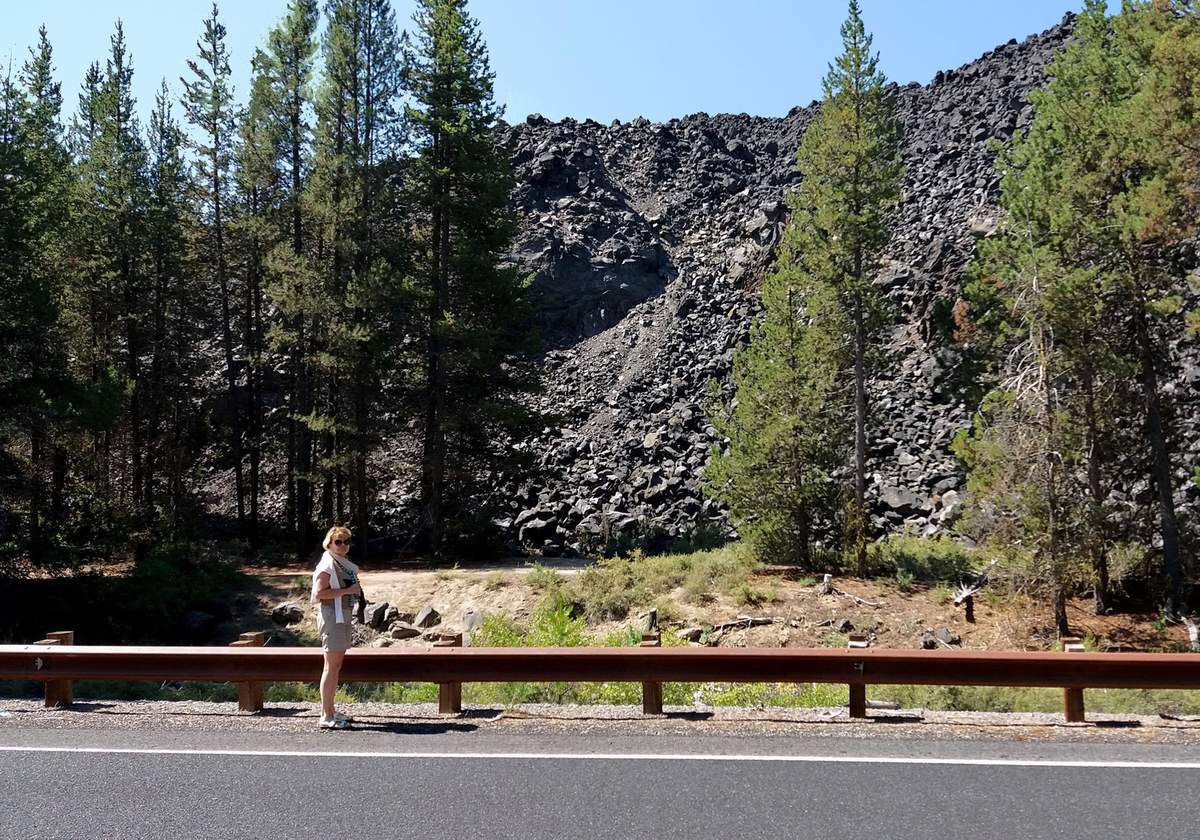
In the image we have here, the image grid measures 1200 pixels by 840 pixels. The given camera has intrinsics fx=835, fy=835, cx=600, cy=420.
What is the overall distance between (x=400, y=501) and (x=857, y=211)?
2060 centimetres

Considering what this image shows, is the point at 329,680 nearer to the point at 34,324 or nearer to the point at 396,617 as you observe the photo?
the point at 396,617

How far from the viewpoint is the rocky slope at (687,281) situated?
30234mm

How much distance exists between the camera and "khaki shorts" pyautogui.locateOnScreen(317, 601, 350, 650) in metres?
7.02

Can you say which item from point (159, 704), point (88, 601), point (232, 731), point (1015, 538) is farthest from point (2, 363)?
point (1015, 538)

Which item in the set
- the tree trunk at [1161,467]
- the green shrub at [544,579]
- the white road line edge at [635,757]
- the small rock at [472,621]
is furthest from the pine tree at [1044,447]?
the white road line edge at [635,757]

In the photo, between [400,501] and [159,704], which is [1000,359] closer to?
[159,704]

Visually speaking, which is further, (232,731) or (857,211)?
(857,211)

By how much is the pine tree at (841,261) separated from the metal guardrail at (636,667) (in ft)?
43.0

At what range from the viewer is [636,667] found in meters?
7.20

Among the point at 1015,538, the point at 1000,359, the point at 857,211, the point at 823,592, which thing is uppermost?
the point at 857,211

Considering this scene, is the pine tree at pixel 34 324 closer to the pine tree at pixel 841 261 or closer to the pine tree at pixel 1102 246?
the pine tree at pixel 841 261

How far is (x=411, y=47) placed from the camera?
25500mm

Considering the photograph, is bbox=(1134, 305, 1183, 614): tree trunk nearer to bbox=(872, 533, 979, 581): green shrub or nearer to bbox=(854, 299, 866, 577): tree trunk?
bbox=(872, 533, 979, 581): green shrub

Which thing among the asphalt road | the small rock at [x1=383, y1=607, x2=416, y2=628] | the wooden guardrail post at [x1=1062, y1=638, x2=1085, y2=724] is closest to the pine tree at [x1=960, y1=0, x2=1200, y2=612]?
the wooden guardrail post at [x1=1062, y1=638, x2=1085, y2=724]
